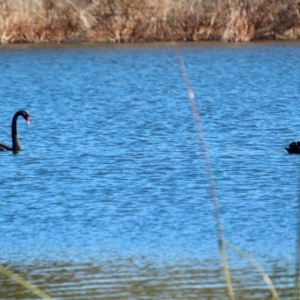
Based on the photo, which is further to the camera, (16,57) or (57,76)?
(16,57)

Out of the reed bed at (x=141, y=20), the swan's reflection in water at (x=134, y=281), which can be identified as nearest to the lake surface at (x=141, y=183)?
the swan's reflection in water at (x=134, y=281)

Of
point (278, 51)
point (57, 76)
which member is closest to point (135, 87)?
point (57, 76)

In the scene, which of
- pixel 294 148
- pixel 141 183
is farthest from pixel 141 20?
pixel 141 183

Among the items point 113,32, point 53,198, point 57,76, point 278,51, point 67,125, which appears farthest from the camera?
point 113,32

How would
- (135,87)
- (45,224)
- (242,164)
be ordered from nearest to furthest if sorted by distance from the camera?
1. (45,224)
2. (242,164)
3. (135,87)

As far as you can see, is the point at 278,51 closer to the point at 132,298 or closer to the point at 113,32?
the point at 113,32

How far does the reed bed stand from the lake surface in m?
7.27

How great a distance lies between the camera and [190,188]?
30.3 ft

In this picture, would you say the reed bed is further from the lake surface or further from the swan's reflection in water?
the swan's reflection in water

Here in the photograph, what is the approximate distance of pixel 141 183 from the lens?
9.59m

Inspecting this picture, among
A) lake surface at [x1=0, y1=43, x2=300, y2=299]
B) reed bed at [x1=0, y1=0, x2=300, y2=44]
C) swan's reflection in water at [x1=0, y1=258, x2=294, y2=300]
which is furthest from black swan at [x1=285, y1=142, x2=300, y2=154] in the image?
reed bed at [x1=0, y1=0, x2=300, y2=44]

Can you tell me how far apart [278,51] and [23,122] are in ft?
44.1

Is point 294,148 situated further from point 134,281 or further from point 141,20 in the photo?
point 141,20

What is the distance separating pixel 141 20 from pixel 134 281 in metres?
23.5
